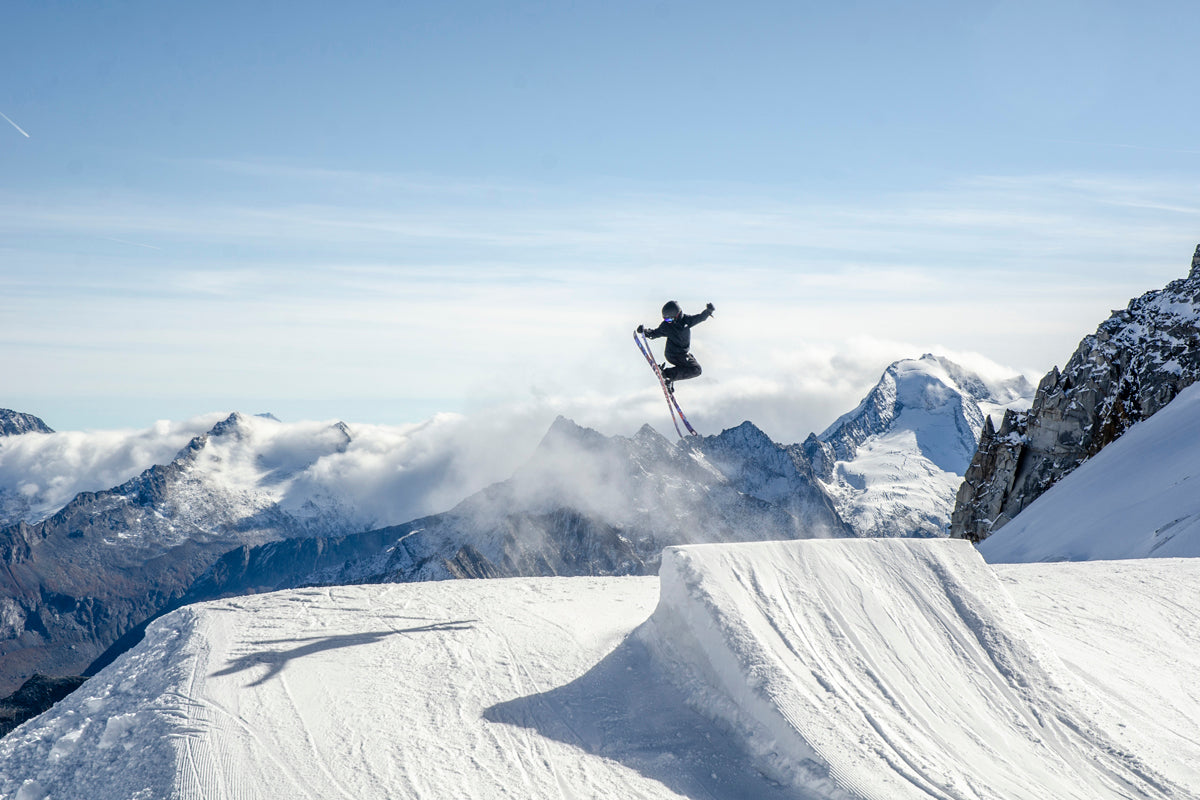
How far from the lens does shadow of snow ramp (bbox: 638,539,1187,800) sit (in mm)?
11391

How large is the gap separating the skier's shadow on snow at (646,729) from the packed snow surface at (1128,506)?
2453 cm

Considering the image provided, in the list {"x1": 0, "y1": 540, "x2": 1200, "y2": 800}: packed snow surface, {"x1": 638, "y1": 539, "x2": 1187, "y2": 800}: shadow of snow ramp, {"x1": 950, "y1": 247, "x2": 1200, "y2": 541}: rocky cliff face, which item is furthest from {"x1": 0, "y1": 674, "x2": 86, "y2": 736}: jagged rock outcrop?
{"x1": 638, "y1": 539, "x2": 1187, "y2": 800}: shadow of snow ramp

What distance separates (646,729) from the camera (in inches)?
504

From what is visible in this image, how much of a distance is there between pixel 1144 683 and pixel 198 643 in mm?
16790

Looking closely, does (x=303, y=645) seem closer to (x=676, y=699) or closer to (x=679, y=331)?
(x=676, y=699)

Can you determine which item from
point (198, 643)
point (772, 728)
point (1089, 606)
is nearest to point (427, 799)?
point (772, 728)

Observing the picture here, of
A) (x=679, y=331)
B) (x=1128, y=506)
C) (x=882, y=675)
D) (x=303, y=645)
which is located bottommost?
(x=1128, y=506)

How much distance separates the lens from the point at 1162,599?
20.2 m

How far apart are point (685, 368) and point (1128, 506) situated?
2718 centimetres

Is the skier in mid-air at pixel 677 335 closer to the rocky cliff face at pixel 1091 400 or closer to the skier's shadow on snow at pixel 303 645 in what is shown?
the skier's shadow on snow at pixel 303 645

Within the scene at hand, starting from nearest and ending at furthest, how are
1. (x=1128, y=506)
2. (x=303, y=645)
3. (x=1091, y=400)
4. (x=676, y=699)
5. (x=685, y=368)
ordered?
(x=676, y=699) → (x=303, y=645) → (x=685, y=368) → (x=1128, y=506) → (x=1091, y=400)

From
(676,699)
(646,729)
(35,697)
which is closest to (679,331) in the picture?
(676,699)

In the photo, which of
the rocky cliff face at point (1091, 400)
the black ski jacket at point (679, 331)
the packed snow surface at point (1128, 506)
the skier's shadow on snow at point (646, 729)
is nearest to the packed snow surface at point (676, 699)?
the skier's shadow on snow at point (646, 729)

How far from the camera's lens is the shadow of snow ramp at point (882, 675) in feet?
37.4
